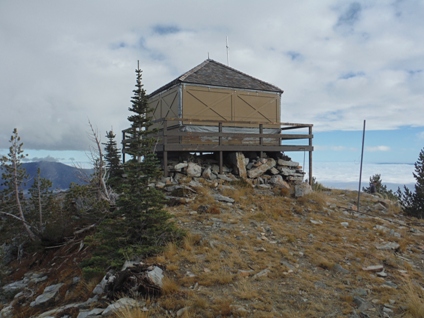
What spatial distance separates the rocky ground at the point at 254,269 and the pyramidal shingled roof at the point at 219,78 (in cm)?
648

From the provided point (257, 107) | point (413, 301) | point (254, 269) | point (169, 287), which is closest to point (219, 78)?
point (257, 107)

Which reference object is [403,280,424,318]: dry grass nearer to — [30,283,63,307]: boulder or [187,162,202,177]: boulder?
[30,283,63,307]: boulder

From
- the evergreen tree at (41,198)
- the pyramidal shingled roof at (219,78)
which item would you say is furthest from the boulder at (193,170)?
the evergreen tree at (41,198)

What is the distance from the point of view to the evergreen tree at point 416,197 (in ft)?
53.1

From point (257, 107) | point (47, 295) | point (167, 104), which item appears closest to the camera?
point (47, 295)

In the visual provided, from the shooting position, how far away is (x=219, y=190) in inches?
536

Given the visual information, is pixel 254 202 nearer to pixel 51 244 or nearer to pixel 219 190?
pixel 219 190

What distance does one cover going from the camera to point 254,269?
7121mm

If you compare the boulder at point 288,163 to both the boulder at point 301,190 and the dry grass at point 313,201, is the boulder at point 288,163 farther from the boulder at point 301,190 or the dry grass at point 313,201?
the dry grass at point 313,201

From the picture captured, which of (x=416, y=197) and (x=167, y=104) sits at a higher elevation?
(x=167, y=104)

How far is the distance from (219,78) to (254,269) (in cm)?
1265

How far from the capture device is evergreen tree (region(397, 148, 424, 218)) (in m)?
16.2

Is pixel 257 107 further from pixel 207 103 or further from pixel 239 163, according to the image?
pixel 239 163

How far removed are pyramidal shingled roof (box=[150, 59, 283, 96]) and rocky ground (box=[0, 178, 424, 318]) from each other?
6.48 metres
